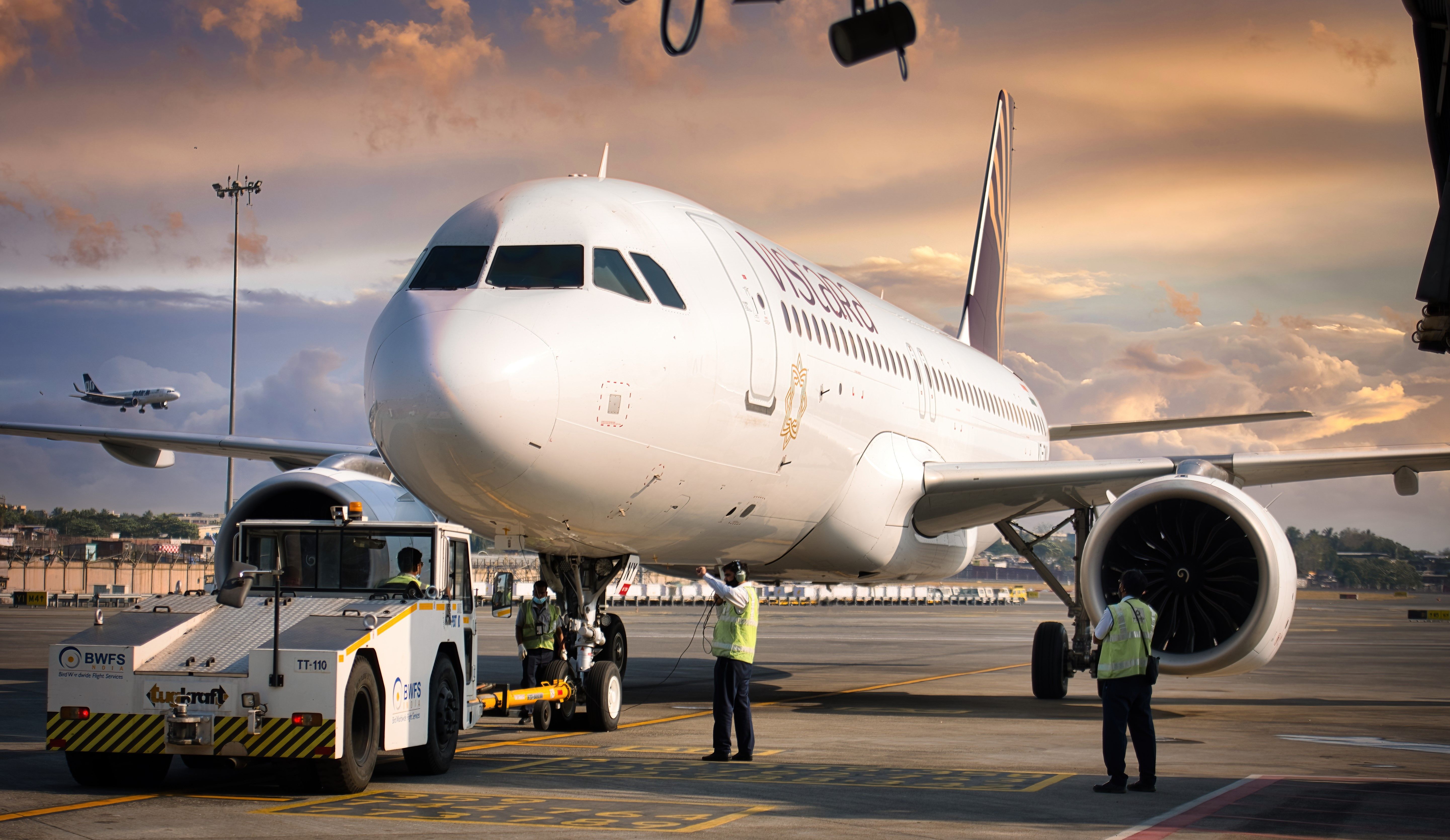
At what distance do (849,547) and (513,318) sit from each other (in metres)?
6.03

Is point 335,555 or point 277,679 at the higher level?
point 335,555

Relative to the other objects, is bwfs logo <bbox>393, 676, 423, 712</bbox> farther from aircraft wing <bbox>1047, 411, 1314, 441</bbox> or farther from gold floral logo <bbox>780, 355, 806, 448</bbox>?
aircraft wing <bbox>1047, 411, 1314, 441</bbox>

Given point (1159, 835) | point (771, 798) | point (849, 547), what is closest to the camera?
point (1159, 835)

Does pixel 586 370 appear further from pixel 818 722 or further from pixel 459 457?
pixel 818 722

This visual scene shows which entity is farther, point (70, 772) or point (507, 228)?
point (507, 228)

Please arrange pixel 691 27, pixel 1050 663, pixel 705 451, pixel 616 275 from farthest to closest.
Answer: pixel 1050 663, pixel 705 451, pixel 616 275, pixel 691 27

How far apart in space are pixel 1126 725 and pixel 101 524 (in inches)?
7635

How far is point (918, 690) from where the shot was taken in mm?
17188

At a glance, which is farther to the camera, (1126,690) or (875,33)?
(1126,690)

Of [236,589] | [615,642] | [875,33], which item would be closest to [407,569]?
[236,589]

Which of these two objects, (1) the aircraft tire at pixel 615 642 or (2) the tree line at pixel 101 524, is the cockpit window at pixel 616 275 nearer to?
(1) the aircraft tire at pixel 615 642

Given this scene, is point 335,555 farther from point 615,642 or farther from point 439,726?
point 615,642

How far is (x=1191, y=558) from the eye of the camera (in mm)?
12984

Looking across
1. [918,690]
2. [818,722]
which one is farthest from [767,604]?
[818,722]
